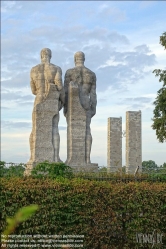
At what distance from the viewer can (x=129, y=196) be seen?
226 inches

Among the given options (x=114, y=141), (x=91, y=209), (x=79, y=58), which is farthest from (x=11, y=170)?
(x=114, y=141)

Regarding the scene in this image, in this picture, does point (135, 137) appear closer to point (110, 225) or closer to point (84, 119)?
point (84, 119)

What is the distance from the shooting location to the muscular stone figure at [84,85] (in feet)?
44.7

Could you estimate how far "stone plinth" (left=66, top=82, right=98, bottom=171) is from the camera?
13297 mm

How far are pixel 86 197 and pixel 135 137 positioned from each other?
37.0 feet

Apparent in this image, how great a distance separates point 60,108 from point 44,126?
95 centimetres

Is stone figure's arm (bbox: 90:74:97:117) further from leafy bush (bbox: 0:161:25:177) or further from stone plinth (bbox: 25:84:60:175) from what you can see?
leafy bush (bbox: 0:161:25:177)

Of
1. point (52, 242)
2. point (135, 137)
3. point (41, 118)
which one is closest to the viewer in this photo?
point (52, 242)

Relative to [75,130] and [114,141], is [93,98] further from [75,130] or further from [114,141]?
[114,141]

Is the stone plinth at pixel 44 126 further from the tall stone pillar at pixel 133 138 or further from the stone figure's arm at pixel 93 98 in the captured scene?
the tall stone pillar at pixel 133 138

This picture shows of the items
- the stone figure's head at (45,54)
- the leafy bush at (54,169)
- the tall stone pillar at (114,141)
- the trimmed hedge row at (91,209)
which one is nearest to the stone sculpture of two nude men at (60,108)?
the stone figure's head at (45,54)

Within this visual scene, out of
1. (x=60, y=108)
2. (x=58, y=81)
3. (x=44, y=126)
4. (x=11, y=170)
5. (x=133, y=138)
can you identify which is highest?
(x=58, y=81)

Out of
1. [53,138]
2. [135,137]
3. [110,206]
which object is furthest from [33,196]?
[135,137]

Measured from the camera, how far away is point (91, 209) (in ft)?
18.1
